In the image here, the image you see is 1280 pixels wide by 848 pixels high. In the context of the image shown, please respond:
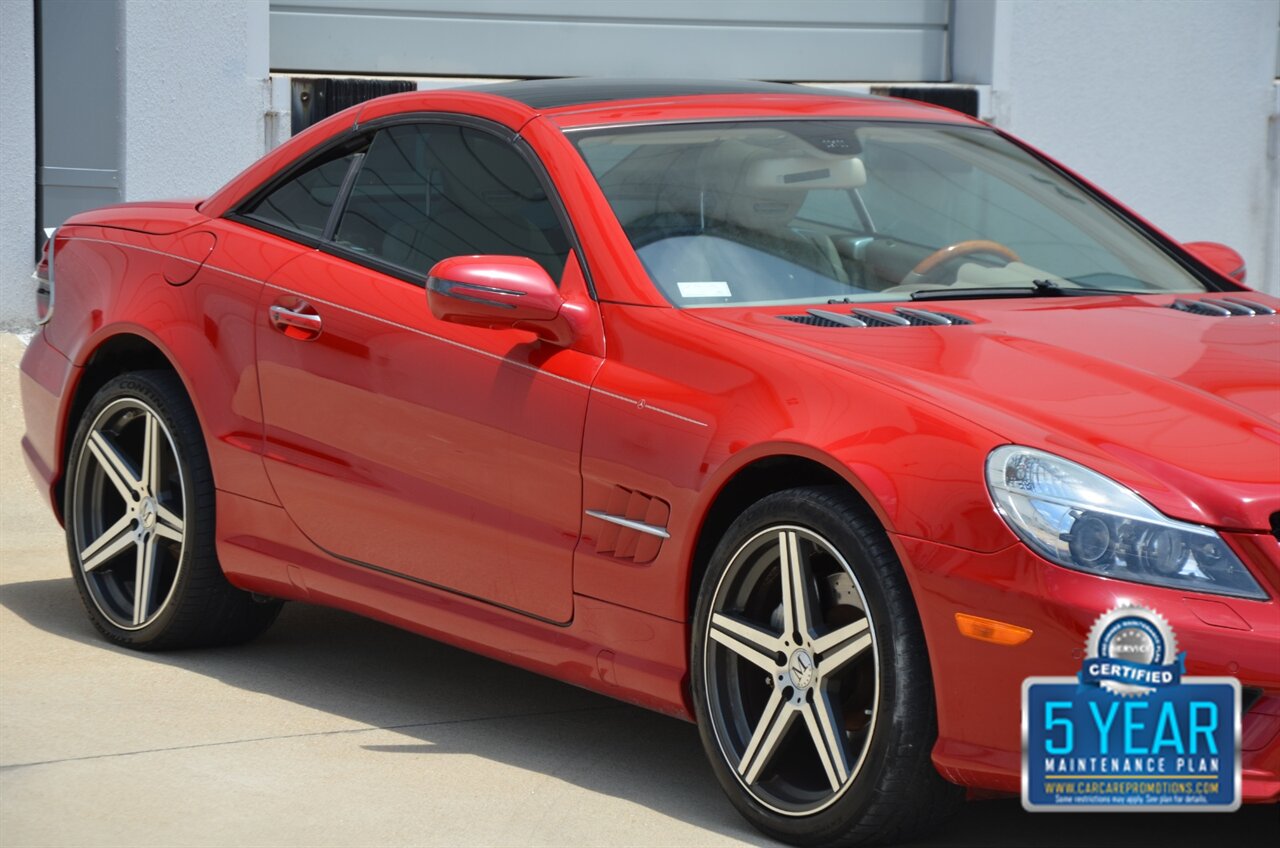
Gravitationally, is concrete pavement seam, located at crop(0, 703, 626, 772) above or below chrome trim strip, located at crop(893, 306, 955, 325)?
below

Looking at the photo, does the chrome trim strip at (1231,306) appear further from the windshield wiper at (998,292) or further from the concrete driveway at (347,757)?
the concrete driveway at (347,757)

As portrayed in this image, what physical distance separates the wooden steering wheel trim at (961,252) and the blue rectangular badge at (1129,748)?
148cm

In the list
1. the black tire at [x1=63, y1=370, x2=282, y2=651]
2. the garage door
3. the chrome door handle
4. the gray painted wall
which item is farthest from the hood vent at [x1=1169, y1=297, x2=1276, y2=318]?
the gray painted wall

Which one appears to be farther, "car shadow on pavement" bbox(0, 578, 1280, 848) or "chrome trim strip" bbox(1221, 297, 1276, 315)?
"chrome trim strip" bbox(1221, 297, 1276, 315)

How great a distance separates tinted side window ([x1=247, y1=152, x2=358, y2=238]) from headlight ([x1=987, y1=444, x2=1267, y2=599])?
2.37 m

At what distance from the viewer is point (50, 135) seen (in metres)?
9.82

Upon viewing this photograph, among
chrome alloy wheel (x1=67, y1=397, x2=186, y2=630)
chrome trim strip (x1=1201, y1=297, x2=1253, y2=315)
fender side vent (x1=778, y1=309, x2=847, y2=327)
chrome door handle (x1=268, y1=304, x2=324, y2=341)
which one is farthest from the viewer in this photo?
chrome alloy wheel (x1=67, y1=397, x2=186, y2=630)

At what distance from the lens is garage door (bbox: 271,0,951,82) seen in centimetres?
1039

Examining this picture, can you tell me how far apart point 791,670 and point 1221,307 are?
1.48 metres

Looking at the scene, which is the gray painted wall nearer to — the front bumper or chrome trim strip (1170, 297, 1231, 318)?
chrome trim strip (1170, 297, 1231, 318)

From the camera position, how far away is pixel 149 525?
5.56 meters

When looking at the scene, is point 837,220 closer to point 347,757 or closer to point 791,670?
point 791,670

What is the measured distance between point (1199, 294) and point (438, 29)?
20.6 ft

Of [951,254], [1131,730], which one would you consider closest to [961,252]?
[951,254]
